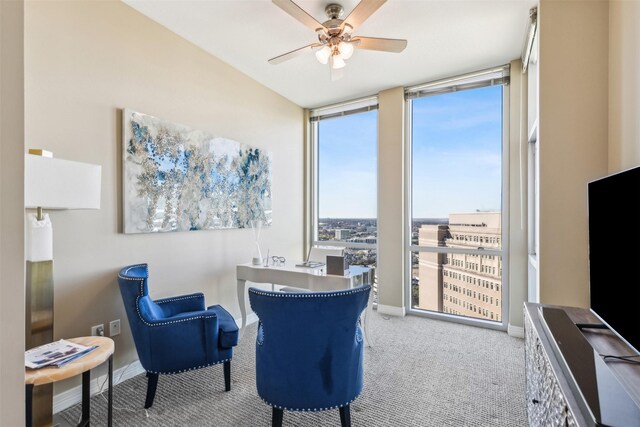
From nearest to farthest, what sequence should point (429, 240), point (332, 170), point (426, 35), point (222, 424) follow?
1. point (222, 424)
2. point (426, 35)
3. point (429, 240)
4. point (332, 170)

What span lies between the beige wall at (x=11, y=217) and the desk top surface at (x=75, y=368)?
115 centimetres

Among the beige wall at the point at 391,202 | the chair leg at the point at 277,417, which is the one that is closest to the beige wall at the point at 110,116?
the chair leg at the point at 277,417

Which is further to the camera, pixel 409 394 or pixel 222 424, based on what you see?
pixel 409 394

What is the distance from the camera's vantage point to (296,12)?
2035mm

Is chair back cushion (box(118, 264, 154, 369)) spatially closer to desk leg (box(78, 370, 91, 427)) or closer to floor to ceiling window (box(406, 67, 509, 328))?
desk leg (box(78, 370, 91, 427))

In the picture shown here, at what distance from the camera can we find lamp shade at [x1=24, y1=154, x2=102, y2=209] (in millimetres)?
1511

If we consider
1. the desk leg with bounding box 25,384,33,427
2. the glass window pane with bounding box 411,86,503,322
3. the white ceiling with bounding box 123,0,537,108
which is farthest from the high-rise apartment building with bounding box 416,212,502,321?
the desk leg with bounding box 25,384,33,427

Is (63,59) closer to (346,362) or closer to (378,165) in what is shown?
(346,362)

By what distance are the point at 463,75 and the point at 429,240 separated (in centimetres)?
194

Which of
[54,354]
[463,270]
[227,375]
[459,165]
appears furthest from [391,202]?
[54,354]

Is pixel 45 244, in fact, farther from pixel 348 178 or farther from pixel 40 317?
pixel 348 178

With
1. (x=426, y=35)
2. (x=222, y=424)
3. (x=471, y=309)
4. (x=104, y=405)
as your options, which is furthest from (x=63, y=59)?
(x=471, y=309)

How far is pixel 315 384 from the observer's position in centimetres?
169

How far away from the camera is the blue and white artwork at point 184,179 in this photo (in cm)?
250
